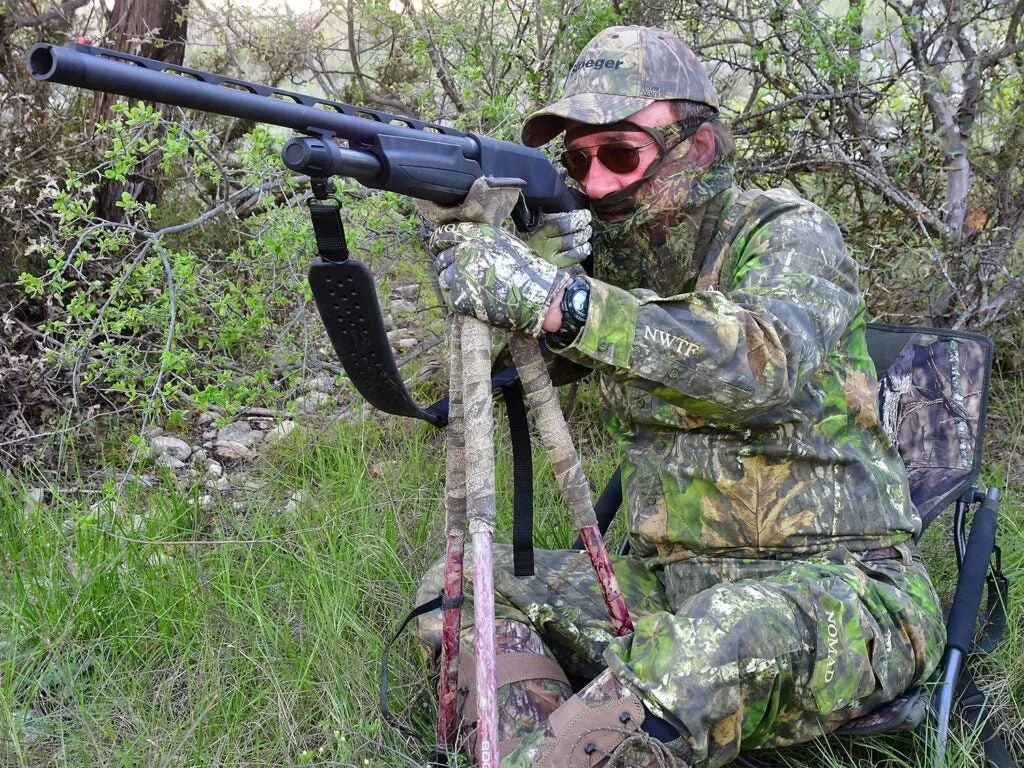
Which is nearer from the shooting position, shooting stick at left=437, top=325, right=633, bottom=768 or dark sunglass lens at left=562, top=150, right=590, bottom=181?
shooting stick at left=437, top=325, right=633, bottom=768

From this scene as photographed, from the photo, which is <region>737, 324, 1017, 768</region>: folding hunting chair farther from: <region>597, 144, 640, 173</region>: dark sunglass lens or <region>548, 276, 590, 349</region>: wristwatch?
<region>548, 276, 590, 349</region>: wristwatch

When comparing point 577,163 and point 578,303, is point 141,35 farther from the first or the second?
point 578,303

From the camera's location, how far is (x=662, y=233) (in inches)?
105

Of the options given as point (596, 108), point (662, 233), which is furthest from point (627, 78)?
point (662, 233)

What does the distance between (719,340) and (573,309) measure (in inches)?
12.6

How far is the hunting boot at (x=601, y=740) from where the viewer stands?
83.1 inches

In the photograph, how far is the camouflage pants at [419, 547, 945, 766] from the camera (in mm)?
2152

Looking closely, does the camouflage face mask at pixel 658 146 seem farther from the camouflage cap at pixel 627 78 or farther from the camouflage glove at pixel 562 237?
the camouflage glove at pixel 562 237

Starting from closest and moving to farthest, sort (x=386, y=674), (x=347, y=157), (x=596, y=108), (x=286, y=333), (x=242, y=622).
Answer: (x=347, y=157) → (x=596, y=108) → (x=386, y=674) → (x=242, y=622) → (x=286, y=333)

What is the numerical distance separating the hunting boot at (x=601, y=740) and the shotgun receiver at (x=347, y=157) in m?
0.84

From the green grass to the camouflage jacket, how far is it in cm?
58

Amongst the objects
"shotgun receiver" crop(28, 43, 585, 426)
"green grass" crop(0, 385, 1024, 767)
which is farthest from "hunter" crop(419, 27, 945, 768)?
"green grass" crop(0, 385, 1024, 767)

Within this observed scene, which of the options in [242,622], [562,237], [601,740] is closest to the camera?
[601,740]

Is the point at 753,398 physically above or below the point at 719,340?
below
